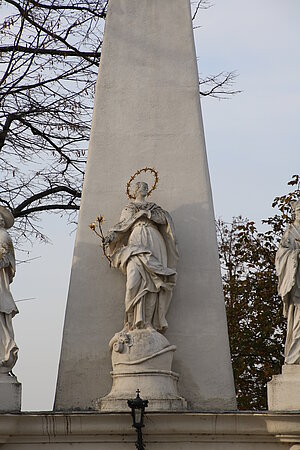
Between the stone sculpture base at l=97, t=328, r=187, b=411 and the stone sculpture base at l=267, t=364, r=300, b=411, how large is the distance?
0.94 m

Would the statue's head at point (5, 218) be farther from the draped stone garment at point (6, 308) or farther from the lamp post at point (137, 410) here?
the lamp post at point (137, 410)

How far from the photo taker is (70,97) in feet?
54.4

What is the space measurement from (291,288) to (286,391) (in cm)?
108

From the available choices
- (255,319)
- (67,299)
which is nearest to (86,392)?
(67,299)

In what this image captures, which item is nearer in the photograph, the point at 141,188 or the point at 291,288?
the point at 291,288

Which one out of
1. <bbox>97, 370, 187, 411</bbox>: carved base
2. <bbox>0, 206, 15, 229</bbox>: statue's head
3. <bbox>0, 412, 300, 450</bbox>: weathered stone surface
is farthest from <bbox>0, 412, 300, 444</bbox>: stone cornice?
<bbox>0, 206, 15, 229</bbox>: statue's head

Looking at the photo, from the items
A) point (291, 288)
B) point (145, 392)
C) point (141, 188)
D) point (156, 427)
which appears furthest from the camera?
point (141, 188)

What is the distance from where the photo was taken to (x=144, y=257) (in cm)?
1319

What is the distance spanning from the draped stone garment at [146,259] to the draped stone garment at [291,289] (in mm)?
1189

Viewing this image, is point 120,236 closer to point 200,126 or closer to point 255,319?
point 200,126

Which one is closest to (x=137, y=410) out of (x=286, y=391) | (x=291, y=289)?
(x=286, y=391)

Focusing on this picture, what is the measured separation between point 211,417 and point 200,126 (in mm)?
3615

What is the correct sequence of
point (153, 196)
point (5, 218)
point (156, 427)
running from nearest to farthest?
point (156, 427) → point (5, 218) → point (153, 196)

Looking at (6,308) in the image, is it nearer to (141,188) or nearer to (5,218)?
(5,218)
